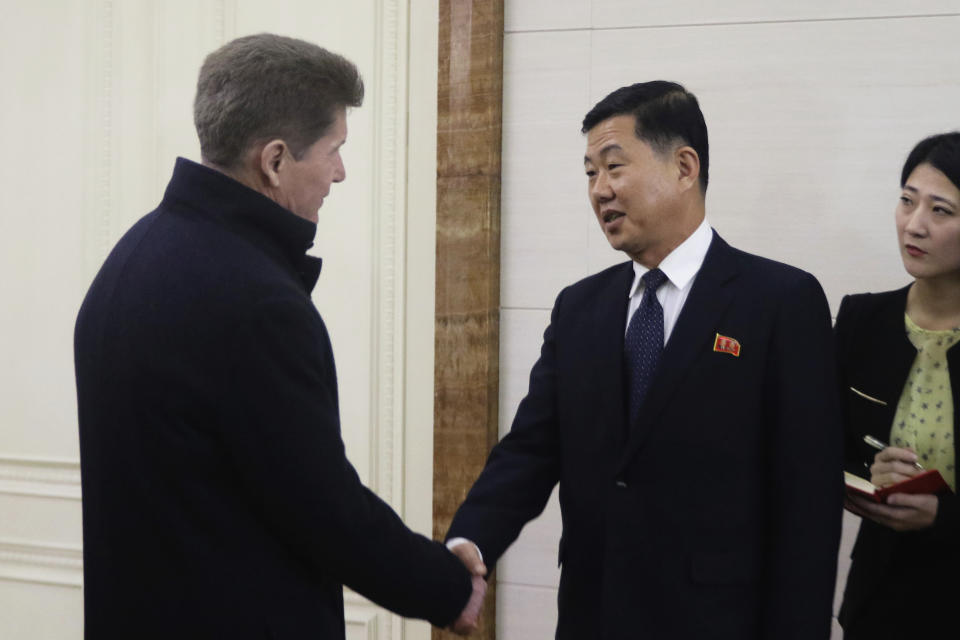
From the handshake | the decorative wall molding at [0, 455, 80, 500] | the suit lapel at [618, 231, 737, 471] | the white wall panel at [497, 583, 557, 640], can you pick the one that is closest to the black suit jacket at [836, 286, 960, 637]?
the suit lapel at [618, 231, 737, 471]

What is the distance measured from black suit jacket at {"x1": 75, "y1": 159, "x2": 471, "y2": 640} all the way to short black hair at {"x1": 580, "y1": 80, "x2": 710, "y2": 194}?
0.63 meters

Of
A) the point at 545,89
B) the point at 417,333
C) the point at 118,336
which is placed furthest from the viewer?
the point at 417,333

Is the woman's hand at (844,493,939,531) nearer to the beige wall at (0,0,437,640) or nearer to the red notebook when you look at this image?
the red notebook

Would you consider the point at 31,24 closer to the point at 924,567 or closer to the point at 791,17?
the point at 791,17

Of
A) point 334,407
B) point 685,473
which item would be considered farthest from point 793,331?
point 334,407

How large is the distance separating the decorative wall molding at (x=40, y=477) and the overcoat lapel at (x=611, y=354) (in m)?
1.80

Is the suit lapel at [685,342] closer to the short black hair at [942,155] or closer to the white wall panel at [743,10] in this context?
the short black hair at [942,155]

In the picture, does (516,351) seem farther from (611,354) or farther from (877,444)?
(877,444)

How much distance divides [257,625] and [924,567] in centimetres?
117

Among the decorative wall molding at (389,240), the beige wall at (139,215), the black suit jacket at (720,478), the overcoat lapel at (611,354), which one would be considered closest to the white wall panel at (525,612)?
the beige wall at (139,215)

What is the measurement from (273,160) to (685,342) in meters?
0.70

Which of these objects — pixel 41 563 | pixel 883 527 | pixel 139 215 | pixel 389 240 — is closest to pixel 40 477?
pixel 41 563

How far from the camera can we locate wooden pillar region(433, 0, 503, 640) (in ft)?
7.84

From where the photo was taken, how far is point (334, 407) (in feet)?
4.37
